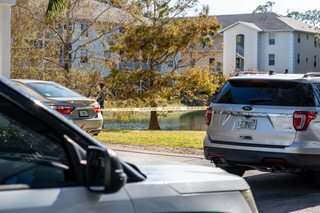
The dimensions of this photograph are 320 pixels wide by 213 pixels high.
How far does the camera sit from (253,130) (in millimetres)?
7598

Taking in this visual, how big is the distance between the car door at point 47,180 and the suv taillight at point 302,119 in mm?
5143

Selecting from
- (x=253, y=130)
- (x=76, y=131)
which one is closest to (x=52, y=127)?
(x=76, y=131)

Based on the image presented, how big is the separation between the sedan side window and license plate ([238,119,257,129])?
4886 millimetres

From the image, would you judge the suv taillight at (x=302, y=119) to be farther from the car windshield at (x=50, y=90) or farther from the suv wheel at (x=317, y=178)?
the car windshield at (x=50, y=90)

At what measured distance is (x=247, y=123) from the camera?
7.68m

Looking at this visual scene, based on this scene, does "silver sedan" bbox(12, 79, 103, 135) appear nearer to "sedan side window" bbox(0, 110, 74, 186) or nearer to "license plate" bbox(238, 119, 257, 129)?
"license plate" bbox(238, 119, 257, 129)

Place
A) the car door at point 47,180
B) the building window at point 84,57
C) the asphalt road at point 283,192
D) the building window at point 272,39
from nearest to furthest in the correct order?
the car door at point 47,180 → the asphalt road at point 283,192 → the building window at point 84,57 → the building window at point 272,39

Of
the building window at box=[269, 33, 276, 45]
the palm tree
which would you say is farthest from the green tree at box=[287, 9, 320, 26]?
the palm tree

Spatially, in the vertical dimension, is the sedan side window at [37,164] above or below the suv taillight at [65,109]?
above

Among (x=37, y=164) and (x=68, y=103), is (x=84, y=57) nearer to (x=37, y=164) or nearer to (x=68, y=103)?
(x=68, y=103)

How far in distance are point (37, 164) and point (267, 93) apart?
557 centimetres

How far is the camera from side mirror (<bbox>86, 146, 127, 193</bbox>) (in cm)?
245

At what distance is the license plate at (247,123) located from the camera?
7.62 m

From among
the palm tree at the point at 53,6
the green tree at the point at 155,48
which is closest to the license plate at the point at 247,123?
the palm tree at the point at 53,6
